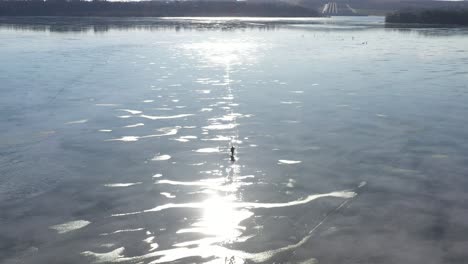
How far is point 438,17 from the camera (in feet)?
354

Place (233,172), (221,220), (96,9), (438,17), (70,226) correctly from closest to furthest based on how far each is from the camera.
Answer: (70,226) < (221,220) < (233,172) < (438,17) < (96,9)

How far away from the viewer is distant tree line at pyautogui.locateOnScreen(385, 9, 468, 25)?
105000mm

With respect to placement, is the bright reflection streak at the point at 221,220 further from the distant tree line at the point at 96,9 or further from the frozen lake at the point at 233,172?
the distant tree line at the point at 96,9

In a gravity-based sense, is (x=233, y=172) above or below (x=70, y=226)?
above

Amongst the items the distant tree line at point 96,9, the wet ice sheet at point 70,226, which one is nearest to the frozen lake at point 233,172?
the wet ice sheet at point 70,226

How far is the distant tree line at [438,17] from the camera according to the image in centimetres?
10500

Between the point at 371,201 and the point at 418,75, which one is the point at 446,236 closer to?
the point at 371,201

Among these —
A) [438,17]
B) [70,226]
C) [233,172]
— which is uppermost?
[438,17]

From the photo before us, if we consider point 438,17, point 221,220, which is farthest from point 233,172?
point 438,17

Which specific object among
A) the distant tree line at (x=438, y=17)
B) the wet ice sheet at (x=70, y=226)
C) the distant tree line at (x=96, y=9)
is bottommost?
the wet ice sheet at (x=70, y=226)

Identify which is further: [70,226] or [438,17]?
[438,17]

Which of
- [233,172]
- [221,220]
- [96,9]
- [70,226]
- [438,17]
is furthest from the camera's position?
[96,9]

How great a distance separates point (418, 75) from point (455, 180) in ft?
60.6

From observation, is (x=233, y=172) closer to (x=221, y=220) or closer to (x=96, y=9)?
(x=221, y=220)
